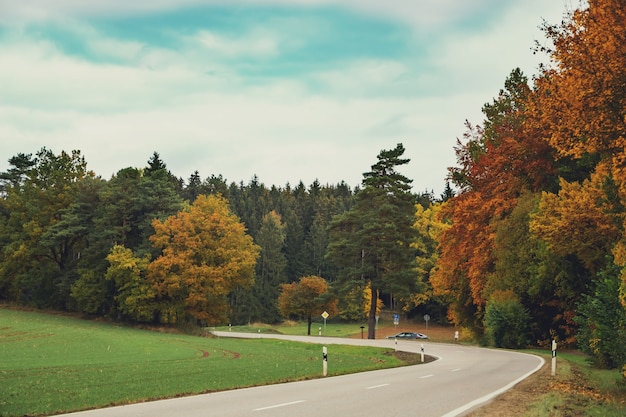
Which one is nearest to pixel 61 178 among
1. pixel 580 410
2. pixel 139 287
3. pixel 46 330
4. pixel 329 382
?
pixel 139 287

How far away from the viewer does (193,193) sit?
131875mm

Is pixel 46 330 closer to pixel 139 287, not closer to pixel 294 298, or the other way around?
pixel 139 287

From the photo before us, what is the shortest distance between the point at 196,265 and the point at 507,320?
3031cm

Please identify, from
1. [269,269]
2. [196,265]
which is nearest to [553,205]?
[196,265]

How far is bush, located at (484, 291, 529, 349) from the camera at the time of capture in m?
37.6

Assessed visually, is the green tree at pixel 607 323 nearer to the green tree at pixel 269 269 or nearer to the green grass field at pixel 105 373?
the green grass field at pixel 105 373

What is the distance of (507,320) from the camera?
38.2 meters

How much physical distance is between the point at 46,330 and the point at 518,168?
37.6m

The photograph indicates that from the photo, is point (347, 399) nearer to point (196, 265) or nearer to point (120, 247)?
point (196, 265)

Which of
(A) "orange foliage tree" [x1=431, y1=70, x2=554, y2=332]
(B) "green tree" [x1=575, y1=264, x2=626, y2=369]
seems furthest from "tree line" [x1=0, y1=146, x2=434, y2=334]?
(B) "green tree" [x1=575, y1=264, x2=626, y2=369]

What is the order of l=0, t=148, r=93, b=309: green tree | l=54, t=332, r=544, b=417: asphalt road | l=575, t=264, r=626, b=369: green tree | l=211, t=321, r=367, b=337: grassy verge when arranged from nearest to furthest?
1. l=54, t=332, r=544, b=417: asphalt road
2. l=575, t=264, r=626, b=369: green tree
3. l=0, t=148, r=93, b=309: green tree
4. l=211, t=321, r=367, b=337: grassy verge

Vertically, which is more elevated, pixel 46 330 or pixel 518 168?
pixel 518 168

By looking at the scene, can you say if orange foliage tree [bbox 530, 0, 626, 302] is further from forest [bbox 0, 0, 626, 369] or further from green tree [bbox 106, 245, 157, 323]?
green tree [bbox 106, 245, 157, 323]

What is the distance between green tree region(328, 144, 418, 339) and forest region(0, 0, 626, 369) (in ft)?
0.49
